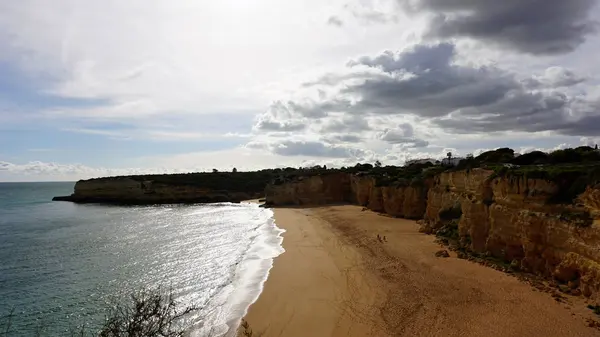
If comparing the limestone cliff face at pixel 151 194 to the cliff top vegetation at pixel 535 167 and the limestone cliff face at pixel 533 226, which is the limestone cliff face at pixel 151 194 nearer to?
the cliff top vegetation at pixel 535 167

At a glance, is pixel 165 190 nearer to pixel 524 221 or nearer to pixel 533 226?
pixel 524 221

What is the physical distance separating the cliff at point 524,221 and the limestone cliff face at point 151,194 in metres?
58.4

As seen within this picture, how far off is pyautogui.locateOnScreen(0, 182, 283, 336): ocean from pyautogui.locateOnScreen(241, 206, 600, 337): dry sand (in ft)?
5.59

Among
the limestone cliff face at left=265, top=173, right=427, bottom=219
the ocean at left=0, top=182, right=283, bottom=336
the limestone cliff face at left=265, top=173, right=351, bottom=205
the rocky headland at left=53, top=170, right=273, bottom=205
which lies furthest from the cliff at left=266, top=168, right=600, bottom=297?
the rocky headland at left=53, top=170, right=273, bottom=205

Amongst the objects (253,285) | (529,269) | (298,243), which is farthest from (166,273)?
(529,269)

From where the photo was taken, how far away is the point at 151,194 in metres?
82.7

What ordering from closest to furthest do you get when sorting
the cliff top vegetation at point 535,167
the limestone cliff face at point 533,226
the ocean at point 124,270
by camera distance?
the limestone cliff face at point 533,226 → the ocean at point 124,270 → the cliff top vegetation at point 535,167

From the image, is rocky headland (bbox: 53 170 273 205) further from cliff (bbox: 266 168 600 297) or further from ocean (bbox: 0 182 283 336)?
cliff (bbox: 266 168 600 297)

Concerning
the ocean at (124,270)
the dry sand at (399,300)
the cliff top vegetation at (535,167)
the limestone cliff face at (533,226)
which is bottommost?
the dry sand at (399,300)

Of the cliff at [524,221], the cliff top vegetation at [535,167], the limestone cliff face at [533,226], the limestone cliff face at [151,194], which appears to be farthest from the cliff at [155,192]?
the limestone cliff face at [533,226]

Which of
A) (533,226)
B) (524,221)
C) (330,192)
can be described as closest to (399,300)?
(533,226)

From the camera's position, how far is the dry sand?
1295 centimetres

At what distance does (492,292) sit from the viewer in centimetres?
1568

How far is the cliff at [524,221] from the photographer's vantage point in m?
14.3
